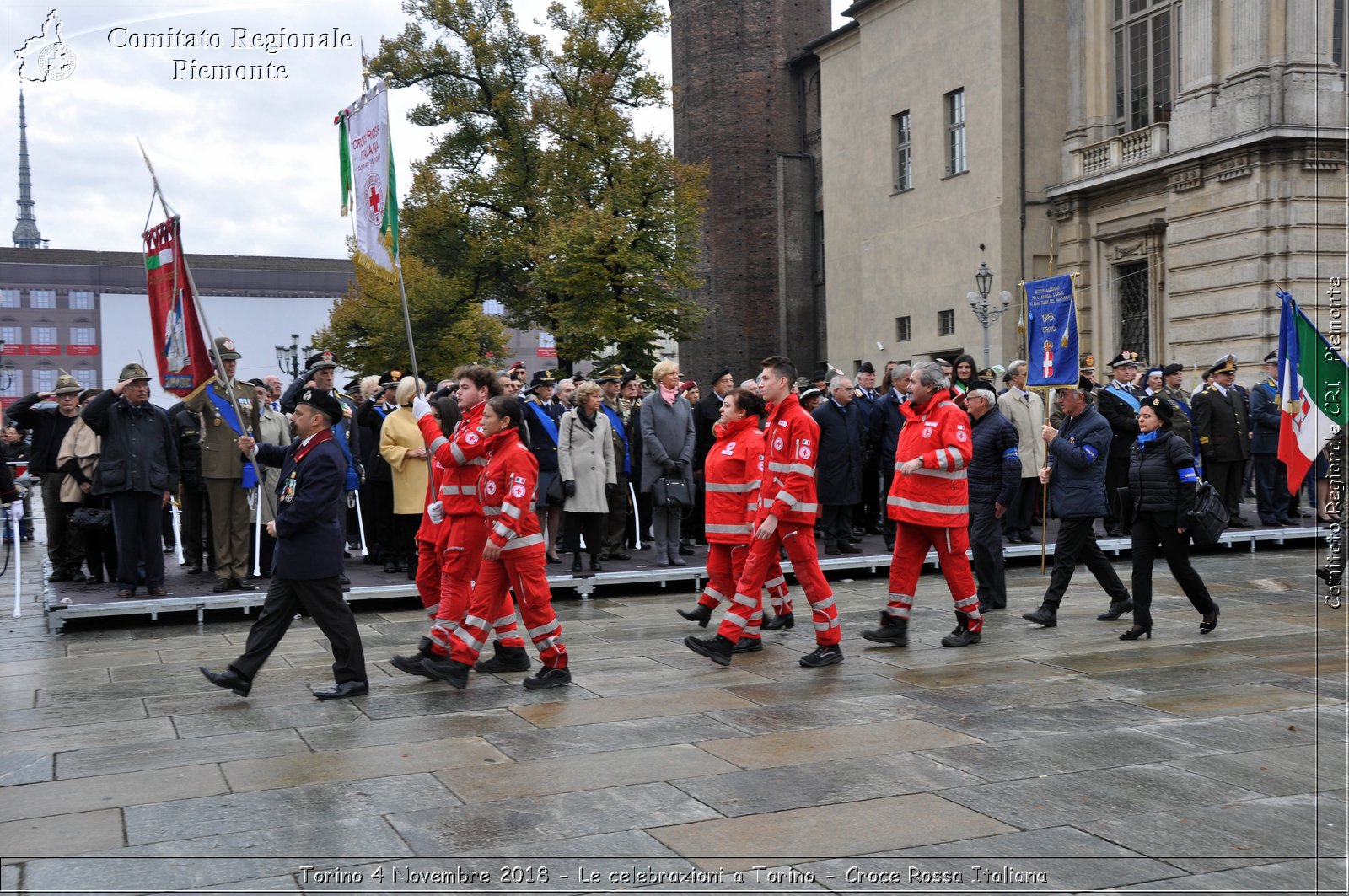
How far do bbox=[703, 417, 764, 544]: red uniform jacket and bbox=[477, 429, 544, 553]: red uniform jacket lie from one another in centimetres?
206

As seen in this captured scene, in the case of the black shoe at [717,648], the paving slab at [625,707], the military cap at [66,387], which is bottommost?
the paving slab at [625,707]

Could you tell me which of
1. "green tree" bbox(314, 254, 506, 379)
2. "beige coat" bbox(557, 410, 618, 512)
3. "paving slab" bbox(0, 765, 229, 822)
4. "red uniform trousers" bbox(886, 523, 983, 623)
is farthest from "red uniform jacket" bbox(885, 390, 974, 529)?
"green tree" bbox(314, 254, 506, 379)

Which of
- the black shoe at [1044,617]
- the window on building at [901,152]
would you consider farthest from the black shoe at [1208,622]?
the window on building at [901,152]

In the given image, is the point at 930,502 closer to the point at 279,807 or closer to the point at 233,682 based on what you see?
the point at 233,682

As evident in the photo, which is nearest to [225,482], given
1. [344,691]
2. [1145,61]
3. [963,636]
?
[344,691]

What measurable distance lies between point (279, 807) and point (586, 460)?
747 cm

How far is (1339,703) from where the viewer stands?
7457mm

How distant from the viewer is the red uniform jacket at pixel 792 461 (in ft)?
28.5

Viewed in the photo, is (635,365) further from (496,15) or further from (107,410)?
(107,410)

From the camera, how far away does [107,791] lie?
591 centimetres

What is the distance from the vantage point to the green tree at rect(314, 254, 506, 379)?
1491 inches

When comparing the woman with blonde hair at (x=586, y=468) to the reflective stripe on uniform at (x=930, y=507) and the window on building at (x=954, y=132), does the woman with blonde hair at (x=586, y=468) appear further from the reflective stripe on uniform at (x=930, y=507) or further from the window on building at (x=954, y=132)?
Answer: the window on building at (x=954, y=132)

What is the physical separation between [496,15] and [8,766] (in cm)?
3631

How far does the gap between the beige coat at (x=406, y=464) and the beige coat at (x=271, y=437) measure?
1.14 meters
